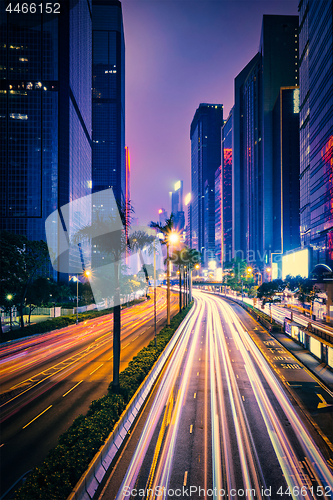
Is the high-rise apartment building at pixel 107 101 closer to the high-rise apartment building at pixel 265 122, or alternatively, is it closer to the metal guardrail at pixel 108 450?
the high-rise apartment building at pixel 265 122

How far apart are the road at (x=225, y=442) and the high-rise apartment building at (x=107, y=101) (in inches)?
6905

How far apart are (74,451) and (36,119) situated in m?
114

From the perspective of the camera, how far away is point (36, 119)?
322 ft

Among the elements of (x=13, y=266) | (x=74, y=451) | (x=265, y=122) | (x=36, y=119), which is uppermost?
(x=265, y=122)

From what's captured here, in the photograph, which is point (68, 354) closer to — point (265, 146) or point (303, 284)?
point (303, 284)

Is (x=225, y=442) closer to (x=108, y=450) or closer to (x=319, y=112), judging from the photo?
(x=108, y=450)

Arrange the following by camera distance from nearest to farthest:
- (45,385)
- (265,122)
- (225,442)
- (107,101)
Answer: (225,442), (45,385), (265,122), (107,101)

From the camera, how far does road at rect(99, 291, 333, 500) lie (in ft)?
34.8

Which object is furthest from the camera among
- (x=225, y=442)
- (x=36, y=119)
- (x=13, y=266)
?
(x=36, y=119)

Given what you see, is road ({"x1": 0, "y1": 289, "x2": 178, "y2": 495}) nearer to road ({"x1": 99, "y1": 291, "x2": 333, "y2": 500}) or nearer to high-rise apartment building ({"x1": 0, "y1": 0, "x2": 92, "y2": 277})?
road ({"x1": 99, "y1": 291, "x2": 333, "y2": 500})

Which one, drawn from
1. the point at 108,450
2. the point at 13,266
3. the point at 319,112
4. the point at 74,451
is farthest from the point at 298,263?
the point at 74,451

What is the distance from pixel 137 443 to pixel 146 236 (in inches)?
466

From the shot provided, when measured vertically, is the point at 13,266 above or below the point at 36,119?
below

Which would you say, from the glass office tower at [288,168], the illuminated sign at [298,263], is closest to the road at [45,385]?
the illuminated sign at [298,263]
